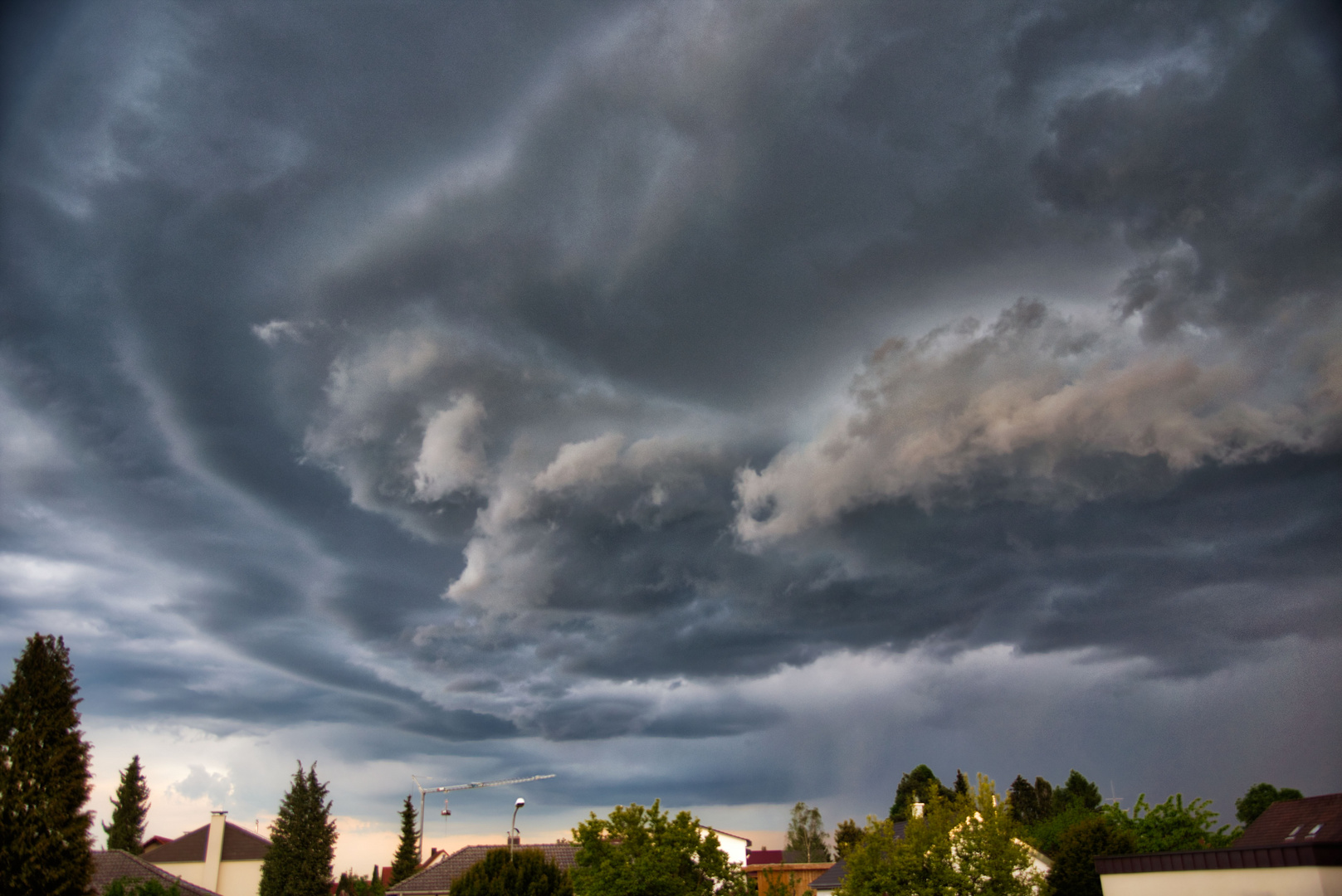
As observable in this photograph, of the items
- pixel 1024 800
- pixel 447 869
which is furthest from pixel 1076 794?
pixel 447 869

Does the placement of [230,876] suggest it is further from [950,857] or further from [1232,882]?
[1232,882]

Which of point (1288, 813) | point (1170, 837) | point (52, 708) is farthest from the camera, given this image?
point (1170, 837)

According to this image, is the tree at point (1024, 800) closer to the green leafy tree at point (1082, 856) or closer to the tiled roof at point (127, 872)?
the green leafy tree at point (1082, 856)

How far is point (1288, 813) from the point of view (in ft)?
225

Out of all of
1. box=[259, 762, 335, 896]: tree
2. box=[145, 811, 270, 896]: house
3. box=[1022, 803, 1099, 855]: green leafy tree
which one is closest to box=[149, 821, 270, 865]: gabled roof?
box=[145, 811, 270, 896]: house

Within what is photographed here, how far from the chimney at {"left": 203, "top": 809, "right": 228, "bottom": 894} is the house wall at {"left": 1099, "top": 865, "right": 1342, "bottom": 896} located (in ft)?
315

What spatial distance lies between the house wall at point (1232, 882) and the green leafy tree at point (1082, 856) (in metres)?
21.0

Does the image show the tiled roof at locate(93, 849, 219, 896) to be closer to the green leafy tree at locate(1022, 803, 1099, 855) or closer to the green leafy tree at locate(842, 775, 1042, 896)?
the green leafy tree at locate(842, 775, 1042, 896)

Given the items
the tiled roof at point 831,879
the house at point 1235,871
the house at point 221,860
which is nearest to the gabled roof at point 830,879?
the tiled roof at point 831,879

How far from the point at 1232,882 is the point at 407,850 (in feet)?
389

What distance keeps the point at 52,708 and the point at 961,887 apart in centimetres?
4818

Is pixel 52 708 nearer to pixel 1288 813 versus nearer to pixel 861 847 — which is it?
pixel 861 847

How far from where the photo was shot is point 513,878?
45.3 metres

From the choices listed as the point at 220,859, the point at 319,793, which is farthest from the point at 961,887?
the point at 220,859
